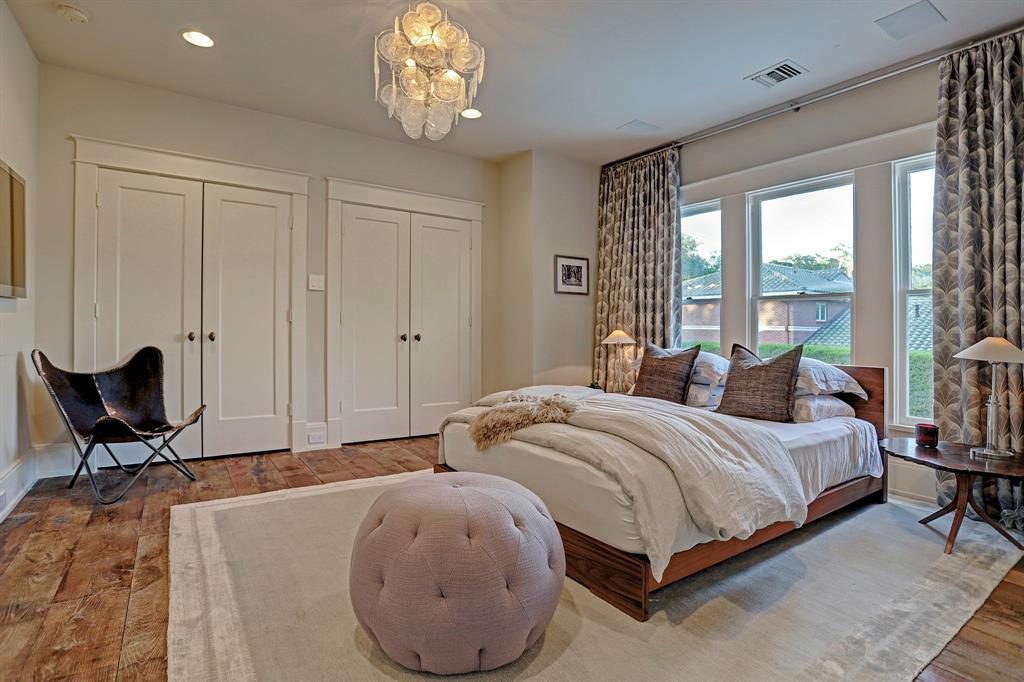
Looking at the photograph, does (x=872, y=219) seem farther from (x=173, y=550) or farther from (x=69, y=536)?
(x=69, y=536)

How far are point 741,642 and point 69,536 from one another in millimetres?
3066

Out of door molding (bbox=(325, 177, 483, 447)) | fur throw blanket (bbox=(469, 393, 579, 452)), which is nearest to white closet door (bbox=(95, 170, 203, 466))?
door molding (bbox=(325, 177, 483, 447))

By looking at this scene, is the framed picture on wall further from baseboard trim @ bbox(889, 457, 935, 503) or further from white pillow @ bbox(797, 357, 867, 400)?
baseboard trim @ bbox(889, 457, 935, 503)

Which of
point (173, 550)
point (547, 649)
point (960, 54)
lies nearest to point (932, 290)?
point (960, 54)

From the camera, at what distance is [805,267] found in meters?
4.06

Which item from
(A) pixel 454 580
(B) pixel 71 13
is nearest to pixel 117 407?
(B) pixel 71 13

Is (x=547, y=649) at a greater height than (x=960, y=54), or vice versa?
(x=960, y=54)

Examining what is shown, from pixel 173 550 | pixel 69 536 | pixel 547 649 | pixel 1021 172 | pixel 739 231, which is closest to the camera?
pixel 547 649

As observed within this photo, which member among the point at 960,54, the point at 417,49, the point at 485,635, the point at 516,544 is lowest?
the point at 485,635

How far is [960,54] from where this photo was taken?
3.16 metres

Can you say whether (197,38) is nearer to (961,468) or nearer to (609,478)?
(609,478)

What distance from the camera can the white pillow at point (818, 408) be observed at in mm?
3148

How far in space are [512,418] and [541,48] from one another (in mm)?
2309

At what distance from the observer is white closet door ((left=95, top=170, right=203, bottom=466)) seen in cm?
381
